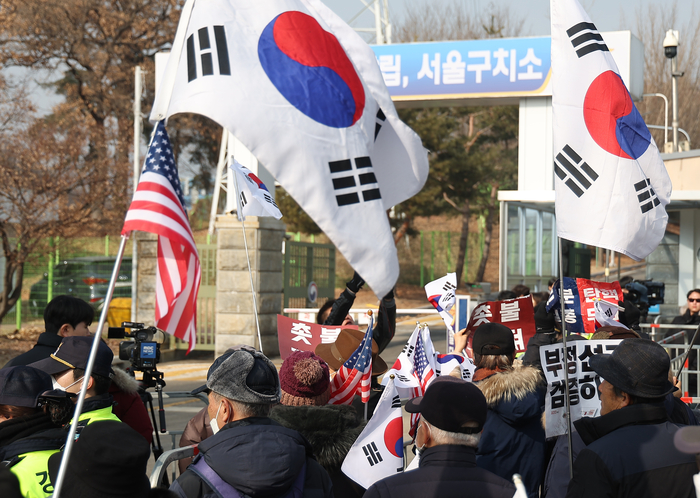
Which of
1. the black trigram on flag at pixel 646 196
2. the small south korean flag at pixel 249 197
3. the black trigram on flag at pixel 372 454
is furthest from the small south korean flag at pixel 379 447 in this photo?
the small south korean flag at pixel 249 197

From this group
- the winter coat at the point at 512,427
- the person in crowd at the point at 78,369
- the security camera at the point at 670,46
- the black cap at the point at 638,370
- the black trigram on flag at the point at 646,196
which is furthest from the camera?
the security camera at the point at 670,46

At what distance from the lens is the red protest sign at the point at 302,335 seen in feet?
16.3

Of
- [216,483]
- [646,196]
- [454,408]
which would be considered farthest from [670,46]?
[216,483]

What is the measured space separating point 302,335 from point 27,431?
2385 mm

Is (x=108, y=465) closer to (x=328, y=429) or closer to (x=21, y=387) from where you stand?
(x=21, y=387)

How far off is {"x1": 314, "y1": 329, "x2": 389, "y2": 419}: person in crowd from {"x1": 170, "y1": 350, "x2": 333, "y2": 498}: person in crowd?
1.50 metres

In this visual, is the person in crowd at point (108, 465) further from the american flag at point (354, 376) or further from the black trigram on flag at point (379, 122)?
the black trigram on flag at point (379, 122)

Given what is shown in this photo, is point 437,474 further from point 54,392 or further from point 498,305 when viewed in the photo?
point 498,305

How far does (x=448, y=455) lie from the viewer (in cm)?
257

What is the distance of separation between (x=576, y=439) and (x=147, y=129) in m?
32.9

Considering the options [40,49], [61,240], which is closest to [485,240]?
[40,49]

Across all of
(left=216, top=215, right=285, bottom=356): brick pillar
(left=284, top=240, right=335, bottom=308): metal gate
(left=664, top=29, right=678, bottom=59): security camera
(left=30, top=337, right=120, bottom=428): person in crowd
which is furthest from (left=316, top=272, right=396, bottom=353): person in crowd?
(left=664, top=29, right=678, bottom=59): security camera

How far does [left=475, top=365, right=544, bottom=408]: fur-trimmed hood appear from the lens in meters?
3.71

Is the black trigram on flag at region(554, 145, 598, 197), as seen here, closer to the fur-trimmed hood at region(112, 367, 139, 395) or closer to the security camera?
the fur-trimmed hood at region(112, 367, 139, 395)
